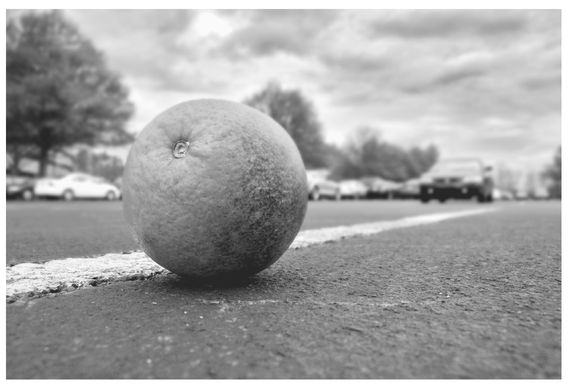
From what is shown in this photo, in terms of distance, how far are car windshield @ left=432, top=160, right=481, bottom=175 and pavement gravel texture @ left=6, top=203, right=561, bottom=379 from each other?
16.4 metres

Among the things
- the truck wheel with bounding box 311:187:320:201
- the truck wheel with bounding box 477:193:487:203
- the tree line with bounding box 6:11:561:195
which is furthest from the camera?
the tree line with bounding box 6:11:561:195

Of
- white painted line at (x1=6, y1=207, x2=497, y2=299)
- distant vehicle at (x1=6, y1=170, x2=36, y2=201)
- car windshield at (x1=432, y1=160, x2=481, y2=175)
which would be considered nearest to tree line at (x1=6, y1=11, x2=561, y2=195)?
distant vehicle at (x1=6, y1=170, x2=36, y2=201)

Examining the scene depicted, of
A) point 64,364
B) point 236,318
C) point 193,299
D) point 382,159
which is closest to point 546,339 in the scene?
point 236,318

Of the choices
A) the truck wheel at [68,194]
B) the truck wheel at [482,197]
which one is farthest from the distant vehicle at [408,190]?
the truck wheel at [68,194]

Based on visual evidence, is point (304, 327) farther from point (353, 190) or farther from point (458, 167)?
point (353, 190)

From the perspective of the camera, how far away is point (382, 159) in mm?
65000

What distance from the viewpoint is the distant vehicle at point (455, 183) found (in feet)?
57.6

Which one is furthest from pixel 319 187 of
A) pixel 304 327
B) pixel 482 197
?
pixel 304 327

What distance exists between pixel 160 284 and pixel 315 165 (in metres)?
46.5

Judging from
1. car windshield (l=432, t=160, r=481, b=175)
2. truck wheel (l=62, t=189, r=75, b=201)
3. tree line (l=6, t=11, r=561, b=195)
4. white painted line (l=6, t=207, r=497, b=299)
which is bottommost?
white painted line (l=6, t=207, r=497, b=299)

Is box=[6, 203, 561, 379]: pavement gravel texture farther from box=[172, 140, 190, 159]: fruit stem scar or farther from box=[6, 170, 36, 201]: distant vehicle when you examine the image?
box=[6, 170, 36, 201]: distant vehicle

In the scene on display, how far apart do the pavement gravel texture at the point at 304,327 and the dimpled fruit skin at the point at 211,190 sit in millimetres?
199

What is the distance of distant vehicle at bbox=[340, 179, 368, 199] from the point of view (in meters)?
33.5

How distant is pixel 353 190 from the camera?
1379 inches
